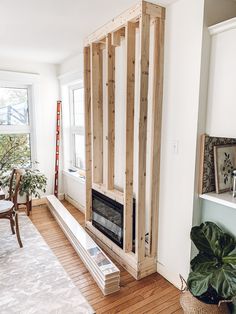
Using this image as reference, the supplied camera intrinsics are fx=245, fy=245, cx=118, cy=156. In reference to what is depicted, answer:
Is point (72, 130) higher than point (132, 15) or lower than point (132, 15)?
lower

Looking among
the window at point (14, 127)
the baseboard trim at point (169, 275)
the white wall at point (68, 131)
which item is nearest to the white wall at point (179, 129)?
the baseboard trim at point (169, 275)

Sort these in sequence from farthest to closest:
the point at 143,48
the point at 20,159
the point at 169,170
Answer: the point at 20,159, the point at 169,170, the point at 143,48

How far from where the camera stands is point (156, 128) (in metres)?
2.13

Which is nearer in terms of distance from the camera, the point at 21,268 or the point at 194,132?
the point at 194,132

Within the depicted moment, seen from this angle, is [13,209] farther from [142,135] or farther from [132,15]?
[132,15]

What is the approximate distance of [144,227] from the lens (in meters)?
2.25

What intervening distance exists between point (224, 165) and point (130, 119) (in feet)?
2.97

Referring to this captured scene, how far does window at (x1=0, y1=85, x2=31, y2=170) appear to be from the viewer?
3.88 meters

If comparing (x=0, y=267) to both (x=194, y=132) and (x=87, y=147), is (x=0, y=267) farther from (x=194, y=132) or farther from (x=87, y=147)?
(x=194, y=132)

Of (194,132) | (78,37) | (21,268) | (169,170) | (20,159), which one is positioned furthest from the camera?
(20,159)

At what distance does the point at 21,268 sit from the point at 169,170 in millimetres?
1724

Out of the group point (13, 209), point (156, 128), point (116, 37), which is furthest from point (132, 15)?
point (13, 209)

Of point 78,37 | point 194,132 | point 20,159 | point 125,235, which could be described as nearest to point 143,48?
point 194,132

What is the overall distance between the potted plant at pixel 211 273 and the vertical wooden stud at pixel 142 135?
1.76 feet
